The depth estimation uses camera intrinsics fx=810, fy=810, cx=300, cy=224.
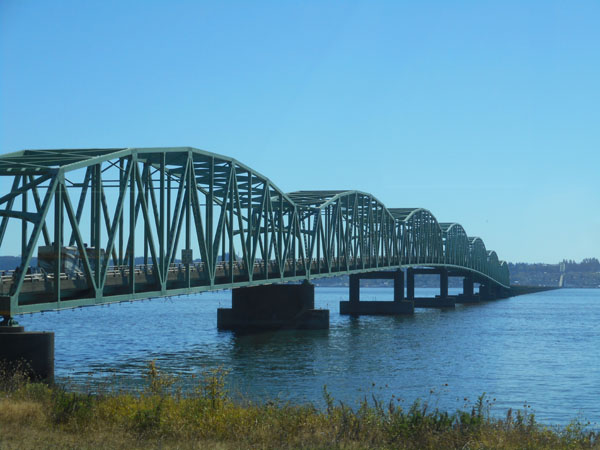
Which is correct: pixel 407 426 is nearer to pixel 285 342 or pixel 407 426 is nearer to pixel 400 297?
pixel 285 342

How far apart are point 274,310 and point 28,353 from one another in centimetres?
5302

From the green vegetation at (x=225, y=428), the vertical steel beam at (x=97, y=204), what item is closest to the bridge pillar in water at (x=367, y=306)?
the vertical steel beam at (x=97, y=204)

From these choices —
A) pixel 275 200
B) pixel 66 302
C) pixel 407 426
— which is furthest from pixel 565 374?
pixel 275 200

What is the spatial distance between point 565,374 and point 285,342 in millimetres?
28472

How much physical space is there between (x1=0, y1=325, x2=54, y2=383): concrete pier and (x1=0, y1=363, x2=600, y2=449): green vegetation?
16.6 m

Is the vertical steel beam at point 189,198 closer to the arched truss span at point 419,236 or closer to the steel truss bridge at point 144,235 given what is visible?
the steel truss bridge at point 144,235

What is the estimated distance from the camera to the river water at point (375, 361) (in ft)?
135

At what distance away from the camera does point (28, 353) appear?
125ft

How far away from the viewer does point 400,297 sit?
135250mm

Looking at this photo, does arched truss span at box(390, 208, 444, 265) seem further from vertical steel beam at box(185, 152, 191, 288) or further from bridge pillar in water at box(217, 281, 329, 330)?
vertical steel beam at box(185, 152, 191, 288)

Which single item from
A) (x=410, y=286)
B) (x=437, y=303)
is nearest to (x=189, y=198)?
(x=410, y=286)

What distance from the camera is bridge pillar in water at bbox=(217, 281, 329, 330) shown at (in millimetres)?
89250

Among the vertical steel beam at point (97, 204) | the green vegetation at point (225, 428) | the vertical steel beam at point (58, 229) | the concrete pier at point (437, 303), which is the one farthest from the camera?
the concrete pier at point (437, 303)

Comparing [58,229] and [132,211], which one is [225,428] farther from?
[132,211]
